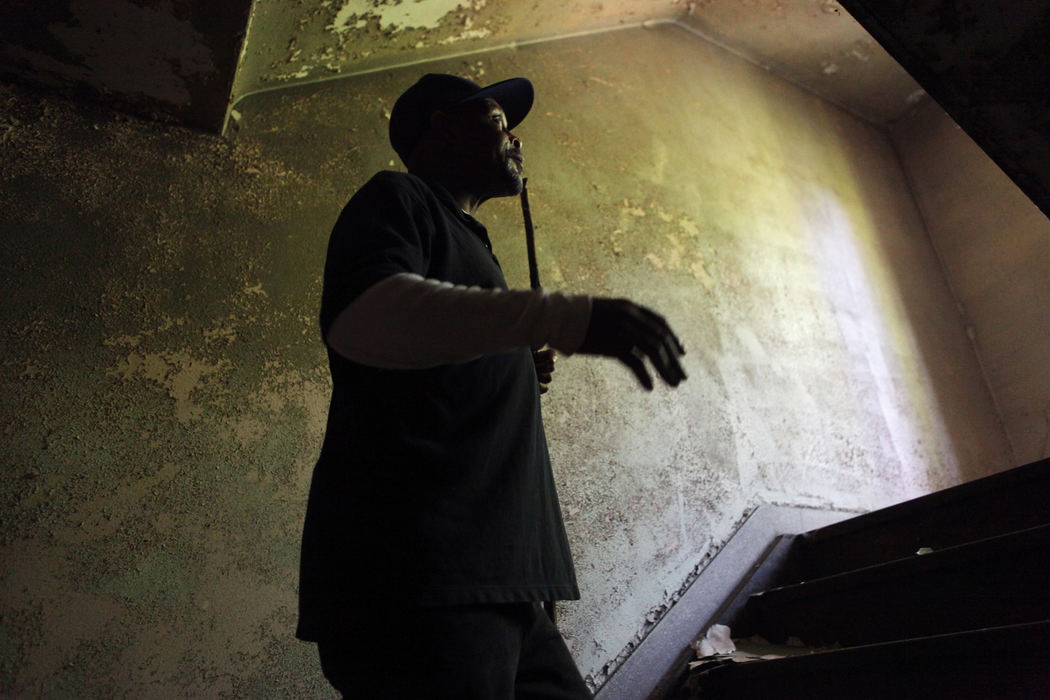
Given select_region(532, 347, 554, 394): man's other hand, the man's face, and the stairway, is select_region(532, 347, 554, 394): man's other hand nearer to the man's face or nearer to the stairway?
the man's face

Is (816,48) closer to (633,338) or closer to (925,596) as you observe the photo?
(925,596)

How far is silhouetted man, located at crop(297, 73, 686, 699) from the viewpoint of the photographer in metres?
0.79

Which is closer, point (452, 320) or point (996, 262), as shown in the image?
point (452, 320)

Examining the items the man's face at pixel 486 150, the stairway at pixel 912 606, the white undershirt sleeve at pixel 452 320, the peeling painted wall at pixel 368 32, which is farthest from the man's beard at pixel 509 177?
the stairway at pixel 912 606

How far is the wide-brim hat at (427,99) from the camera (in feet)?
4.73

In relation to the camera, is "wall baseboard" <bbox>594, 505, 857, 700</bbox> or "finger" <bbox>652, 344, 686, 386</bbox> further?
"wall baseboard" <bbox>594, 505, 857, 700</bbox>

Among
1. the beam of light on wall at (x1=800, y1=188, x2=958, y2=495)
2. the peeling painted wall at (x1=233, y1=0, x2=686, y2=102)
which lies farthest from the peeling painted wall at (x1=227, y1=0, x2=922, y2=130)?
the beam of light on wall at (x1=800, y1=188, x2=958, y2=495)

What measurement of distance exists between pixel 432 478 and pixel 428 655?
194 millimetres

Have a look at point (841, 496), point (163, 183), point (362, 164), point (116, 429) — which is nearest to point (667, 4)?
point (362, 164)

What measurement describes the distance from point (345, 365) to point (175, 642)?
85 cm

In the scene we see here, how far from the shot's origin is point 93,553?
1.43 m

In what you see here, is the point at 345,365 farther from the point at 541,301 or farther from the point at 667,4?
the point at 667,4

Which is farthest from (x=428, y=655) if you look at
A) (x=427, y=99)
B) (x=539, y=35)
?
(x=539, y=35)

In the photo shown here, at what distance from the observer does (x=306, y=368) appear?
5.97 feet
